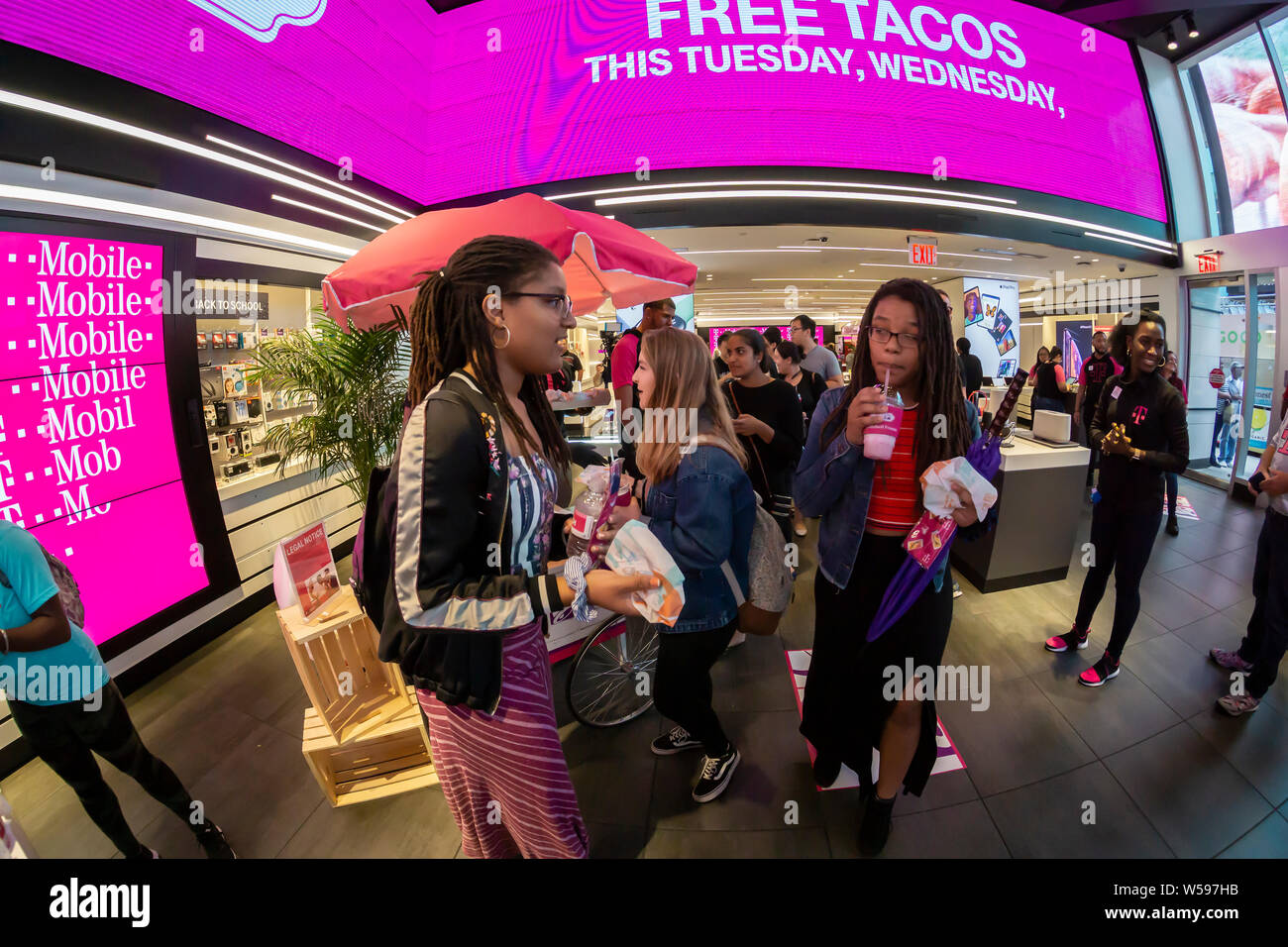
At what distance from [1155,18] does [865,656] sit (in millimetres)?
11296

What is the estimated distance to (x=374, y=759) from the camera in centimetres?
209

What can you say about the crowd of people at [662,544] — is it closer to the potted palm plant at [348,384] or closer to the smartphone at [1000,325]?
the potted palm plant at [348,384]

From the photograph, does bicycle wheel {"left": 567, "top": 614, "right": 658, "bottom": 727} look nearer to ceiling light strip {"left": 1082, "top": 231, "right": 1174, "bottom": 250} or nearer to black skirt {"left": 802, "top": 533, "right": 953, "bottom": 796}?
black skirt {"left": 802, "top": 533, "right": 953, "bottom": 796}

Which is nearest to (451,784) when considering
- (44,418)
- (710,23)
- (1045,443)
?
(44,418)

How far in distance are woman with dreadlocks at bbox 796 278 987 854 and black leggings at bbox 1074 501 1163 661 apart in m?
1.62

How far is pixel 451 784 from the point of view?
1.20m

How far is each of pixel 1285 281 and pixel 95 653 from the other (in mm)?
10848

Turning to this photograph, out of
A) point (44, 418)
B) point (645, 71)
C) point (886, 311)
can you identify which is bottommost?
point (44, 418)

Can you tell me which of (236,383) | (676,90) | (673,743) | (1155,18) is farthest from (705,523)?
(1155,18)

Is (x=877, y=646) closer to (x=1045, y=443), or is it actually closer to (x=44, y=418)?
(x=1045, y=443)

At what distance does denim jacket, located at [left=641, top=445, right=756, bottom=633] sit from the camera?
1453 mm

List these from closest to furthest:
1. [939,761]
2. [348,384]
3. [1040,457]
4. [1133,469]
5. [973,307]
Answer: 1. [939,761]
2. [1133,469]
3. [348,384]
4. [1040,457]
5. [973,307]

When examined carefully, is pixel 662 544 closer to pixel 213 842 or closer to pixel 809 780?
pixel 809 780

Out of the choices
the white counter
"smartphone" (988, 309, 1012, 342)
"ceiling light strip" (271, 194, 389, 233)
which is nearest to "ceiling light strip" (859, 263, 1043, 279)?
"smartphone" (988, 309, 1012, 342)
